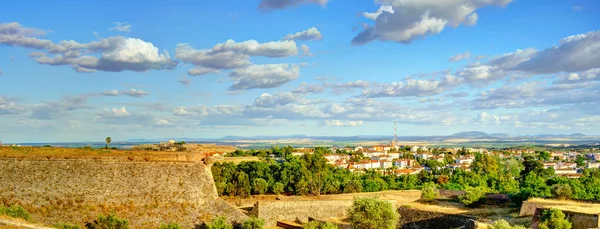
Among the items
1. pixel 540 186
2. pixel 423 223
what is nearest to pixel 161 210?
pixel 423 223

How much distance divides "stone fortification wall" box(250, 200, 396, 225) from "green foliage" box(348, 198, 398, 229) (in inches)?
185

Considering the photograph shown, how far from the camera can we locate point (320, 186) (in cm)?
4778

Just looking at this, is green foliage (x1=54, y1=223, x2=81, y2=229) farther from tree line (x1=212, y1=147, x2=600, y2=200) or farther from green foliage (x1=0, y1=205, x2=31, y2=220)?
tree line (x1=212, y1=147, x2=600, y2=200)

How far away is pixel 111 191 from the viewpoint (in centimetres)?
2403

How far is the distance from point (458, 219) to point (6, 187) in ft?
74.6

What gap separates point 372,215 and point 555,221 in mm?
8296

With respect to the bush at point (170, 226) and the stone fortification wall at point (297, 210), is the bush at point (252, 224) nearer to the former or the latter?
the bush at point (170, 226)

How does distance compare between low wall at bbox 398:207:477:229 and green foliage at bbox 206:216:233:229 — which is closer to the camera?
green foliage at bbox 206:216:233:229

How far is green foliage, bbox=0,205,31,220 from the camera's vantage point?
21.2 meters

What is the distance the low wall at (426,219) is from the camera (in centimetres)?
2817

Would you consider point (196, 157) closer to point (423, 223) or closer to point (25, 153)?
point (25, 153)

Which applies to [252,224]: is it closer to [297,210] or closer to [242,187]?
[297,210]

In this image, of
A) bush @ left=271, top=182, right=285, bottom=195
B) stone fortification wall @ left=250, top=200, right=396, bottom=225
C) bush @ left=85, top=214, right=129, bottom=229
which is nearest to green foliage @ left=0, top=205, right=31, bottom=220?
bush @ left=85, top=214, right=129, bottom=229

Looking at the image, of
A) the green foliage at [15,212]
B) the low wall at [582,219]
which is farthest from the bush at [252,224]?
the low wall at [582,219]
